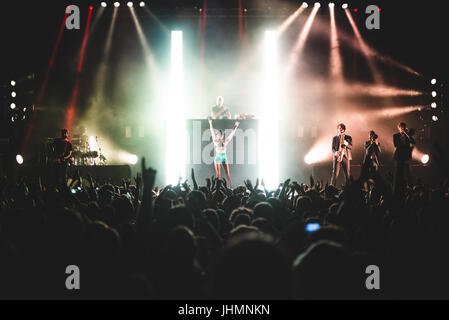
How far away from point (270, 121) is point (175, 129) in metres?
3.14

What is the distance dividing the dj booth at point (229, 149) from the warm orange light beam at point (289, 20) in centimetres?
527

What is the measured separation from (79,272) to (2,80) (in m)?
14.5

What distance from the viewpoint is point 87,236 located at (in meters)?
1.84

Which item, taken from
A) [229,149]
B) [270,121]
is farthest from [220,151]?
[270,121]

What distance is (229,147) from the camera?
1193cm

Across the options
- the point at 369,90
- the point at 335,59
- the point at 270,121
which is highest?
the point at 335,59

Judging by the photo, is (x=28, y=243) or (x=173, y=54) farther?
(x=173, y=54)

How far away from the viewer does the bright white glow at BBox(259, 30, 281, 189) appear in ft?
40.6

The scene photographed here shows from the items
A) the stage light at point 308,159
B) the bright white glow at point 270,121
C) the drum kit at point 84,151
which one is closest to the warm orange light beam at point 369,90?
the bright white glow at point 270,121

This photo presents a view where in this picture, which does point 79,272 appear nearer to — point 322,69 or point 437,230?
point 437,230

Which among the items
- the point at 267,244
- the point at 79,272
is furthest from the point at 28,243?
the point at 267,244

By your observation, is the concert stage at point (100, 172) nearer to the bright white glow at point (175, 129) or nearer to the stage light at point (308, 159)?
the bright white glow at point (175, 129)

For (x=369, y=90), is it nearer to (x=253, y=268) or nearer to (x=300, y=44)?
(x=300, y=44)

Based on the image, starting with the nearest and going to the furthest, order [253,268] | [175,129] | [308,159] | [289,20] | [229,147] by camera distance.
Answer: [253,268]
[229,147]
[175,129]
[308,159]
[289,20]
